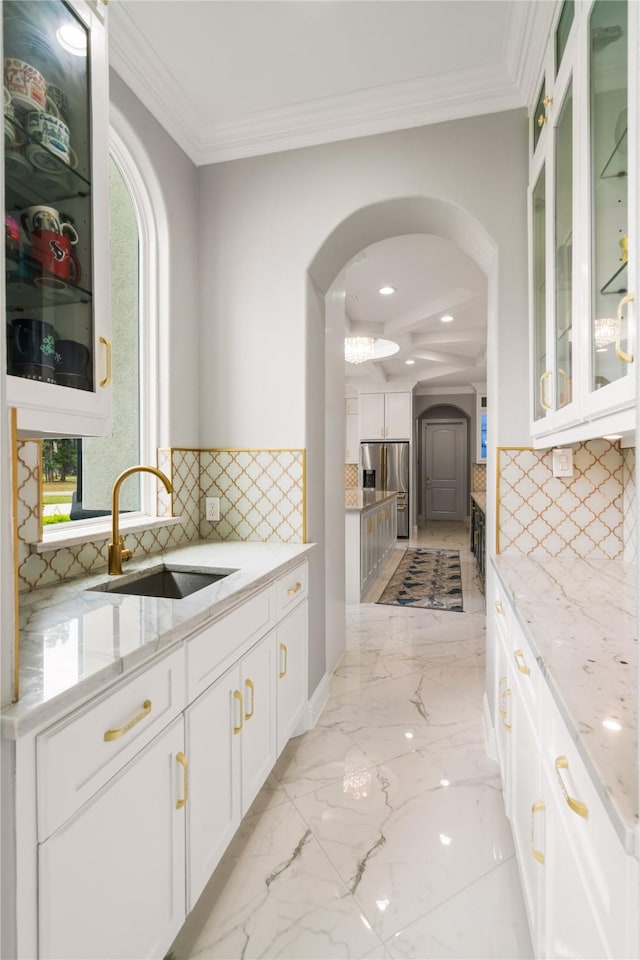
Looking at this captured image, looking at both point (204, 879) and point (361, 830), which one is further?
point (361, 830)

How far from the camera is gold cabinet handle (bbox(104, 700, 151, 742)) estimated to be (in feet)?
3.25

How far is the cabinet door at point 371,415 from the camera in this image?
9.01 m

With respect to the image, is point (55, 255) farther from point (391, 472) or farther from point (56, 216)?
point (391, 472)

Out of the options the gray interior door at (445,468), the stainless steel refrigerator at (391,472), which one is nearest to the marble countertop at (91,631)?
the stainless steel refrigerator at (391,472)

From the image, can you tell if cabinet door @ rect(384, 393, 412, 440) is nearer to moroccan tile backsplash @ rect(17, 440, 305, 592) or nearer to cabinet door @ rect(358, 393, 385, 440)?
cabinet door @ rect(358, 393, 385, 440)

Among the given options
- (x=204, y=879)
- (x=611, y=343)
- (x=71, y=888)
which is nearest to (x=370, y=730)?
(x=204, y=879)

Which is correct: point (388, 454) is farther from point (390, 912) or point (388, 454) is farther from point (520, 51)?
point (390, 912)

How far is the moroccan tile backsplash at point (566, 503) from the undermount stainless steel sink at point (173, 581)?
50.2 inches

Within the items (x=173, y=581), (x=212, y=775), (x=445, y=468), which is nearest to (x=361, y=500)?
(x=173, y=581)

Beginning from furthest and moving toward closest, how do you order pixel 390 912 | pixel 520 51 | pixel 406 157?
1. pixel 406 157
2. pixel 520 51
3. pixel 390 912

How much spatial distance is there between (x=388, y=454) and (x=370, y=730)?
6736 millimetres

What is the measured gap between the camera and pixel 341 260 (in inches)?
109

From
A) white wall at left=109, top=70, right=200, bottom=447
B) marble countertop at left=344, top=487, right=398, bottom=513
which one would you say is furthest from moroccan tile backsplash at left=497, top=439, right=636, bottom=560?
marble countertop at left=344, top=487, right=398, bottom=513

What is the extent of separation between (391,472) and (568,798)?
808cm
